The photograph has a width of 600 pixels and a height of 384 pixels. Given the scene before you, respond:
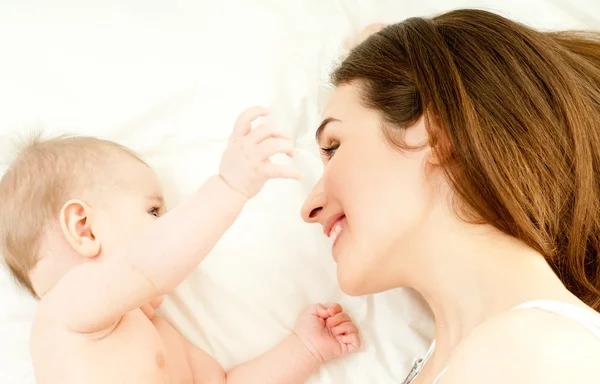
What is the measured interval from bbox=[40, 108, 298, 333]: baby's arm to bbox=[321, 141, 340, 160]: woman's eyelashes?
0.24 metres

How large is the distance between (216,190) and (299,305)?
550 millimetres

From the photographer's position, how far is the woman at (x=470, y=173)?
1.06 meters

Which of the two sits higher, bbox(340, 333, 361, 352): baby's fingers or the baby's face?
the baby's face

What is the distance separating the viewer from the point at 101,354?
46.2 inches

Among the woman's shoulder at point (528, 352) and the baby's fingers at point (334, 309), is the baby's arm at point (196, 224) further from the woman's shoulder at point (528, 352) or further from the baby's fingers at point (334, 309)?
the baby's fingers at point (334, 309)

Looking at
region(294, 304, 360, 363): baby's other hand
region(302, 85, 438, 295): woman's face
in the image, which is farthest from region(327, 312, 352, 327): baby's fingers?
region(302, 85, 438, 295): woman's face

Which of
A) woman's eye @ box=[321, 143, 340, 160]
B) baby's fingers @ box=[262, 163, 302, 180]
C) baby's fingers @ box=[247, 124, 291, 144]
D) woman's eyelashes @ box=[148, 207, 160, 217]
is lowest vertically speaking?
woman's eyelashes @ box=[148, 207, 160, 217]

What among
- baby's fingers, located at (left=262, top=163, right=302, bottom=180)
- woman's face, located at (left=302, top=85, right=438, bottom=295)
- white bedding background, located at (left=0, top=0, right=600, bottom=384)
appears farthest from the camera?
white bedding background, located at (left=0, top=0, right=600, bottom=384)

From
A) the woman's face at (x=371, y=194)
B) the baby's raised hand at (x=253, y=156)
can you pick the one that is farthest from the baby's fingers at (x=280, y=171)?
the woman's face at (x=371, y=194)

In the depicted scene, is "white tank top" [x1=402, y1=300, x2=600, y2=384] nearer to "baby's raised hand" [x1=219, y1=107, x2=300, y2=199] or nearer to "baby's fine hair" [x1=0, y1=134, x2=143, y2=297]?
"baby's raised hand" [x1=219, y1=107, x2=300, y2=199]

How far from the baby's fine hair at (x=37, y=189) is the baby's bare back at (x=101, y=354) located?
16 cm

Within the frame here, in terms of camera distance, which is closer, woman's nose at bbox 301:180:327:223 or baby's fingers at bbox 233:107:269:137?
baby's fingers at bbox 233:107:269:137

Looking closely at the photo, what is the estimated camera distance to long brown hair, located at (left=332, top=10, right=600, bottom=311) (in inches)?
42.0

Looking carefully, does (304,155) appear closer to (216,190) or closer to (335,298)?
(335,298)
